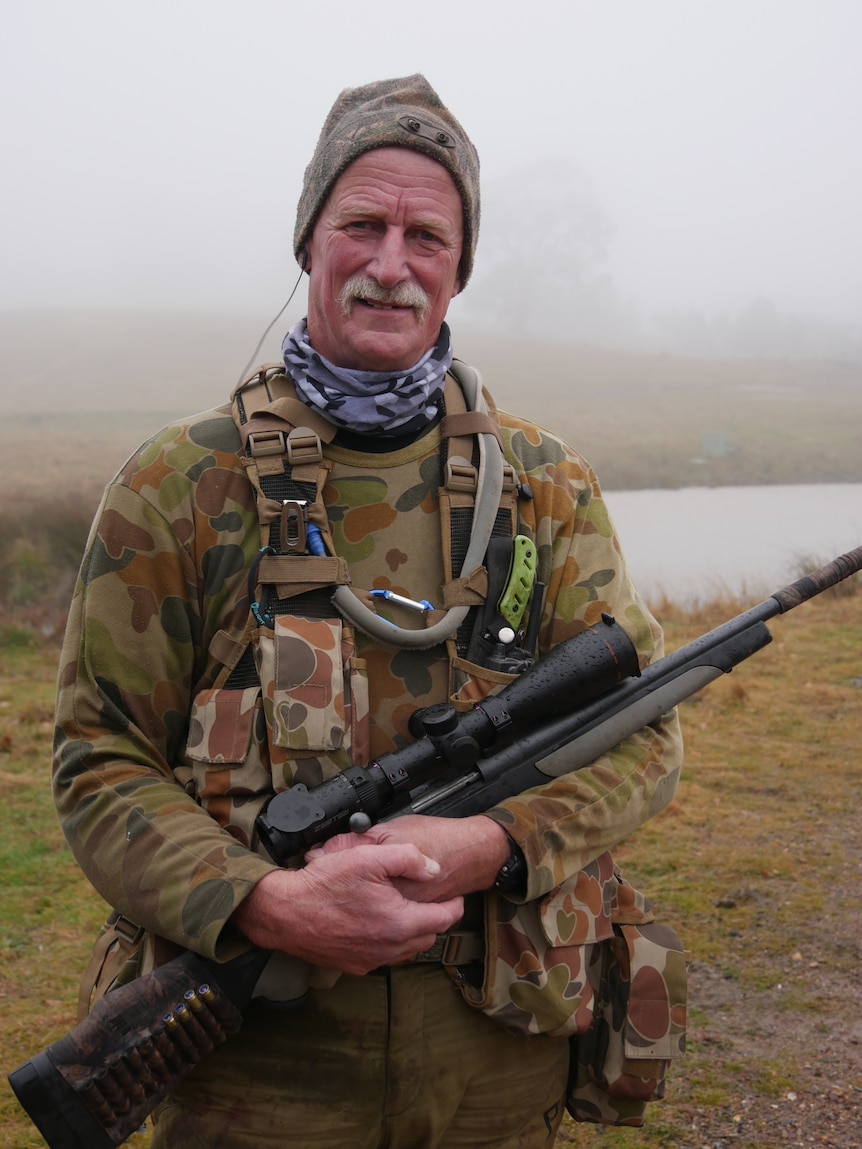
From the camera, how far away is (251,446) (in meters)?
2.54

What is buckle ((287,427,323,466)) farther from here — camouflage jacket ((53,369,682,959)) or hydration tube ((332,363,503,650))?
hydration tube ((332,363,503,650))

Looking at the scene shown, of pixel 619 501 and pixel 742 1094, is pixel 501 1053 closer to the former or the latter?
pixel 742 1094

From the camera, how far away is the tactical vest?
242 cm

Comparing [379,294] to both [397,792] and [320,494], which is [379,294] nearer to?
[320,494]

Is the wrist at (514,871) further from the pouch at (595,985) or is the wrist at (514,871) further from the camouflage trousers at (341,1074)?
the camouflage trousers at (341,1074)

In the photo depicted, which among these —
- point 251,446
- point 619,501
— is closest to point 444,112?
point 251,446

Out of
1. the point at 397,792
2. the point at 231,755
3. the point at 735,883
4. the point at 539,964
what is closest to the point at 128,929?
the point at 231,755

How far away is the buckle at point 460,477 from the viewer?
265 centimetres

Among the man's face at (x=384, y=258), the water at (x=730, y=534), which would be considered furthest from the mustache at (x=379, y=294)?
the water at (x=730, y=534)

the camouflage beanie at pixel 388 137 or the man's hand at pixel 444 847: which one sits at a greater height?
the camouflage beanie at pixel 388 137

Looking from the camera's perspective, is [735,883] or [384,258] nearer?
[384,258]

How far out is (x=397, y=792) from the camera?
2.42 metres

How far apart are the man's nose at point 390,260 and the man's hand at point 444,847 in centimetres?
136

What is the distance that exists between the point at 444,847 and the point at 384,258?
1.49m
